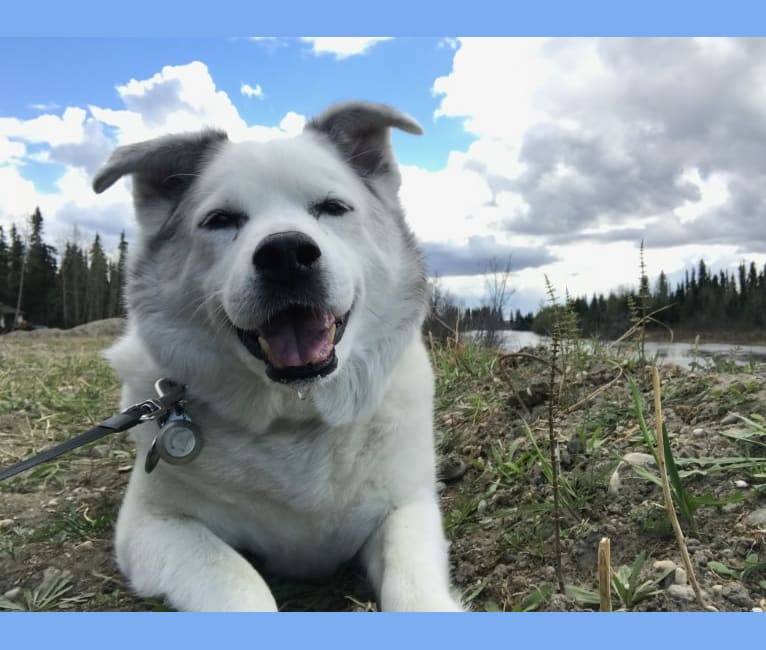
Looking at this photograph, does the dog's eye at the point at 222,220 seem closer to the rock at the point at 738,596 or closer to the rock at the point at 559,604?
the rock at the point at 559,604

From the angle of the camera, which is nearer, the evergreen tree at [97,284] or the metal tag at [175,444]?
the metal tag at [175,444]

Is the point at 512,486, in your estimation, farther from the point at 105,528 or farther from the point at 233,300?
the point at 105,528

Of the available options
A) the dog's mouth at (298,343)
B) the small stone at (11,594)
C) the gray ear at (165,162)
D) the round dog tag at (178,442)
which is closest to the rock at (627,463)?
the dog's mouth at (298,343)

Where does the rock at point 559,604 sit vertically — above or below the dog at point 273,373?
below

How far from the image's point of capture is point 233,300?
2041 mm

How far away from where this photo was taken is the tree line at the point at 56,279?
3338mm

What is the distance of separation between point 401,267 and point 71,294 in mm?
3148

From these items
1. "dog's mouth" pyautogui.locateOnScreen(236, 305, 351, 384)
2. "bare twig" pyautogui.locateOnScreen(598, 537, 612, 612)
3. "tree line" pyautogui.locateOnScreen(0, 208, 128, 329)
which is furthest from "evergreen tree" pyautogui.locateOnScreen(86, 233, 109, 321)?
"bare twig" pyautogui.locateOnScreen(598, 537, 612, 612)

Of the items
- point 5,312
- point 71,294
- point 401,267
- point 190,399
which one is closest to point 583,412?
point 401,267

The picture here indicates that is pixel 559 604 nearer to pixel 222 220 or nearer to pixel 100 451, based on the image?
→ pixel 222 220

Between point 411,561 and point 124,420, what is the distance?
3.50 feet

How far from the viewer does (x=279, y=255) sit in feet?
6.42

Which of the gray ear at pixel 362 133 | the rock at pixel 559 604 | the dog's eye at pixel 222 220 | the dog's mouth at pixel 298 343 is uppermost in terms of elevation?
the gray ear at pixel 362 133

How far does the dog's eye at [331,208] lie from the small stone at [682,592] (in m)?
1.62
